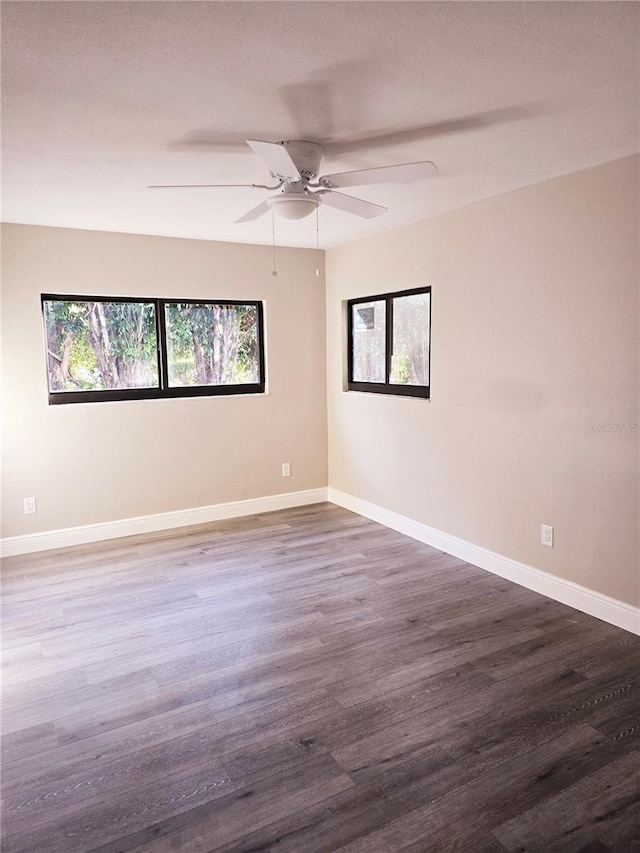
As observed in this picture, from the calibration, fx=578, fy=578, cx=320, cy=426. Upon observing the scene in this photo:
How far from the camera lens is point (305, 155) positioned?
8.37 ft

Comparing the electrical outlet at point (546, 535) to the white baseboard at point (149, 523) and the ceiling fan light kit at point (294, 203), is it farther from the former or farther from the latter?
the white baseboard at point (149, 523)

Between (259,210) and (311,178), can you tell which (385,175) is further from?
(259,210)

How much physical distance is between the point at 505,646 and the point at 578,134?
2381mm

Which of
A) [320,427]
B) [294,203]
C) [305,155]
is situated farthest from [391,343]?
[305,155]

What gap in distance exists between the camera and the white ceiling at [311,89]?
1.61 metres

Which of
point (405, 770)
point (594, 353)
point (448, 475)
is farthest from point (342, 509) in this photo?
point (405, 770)

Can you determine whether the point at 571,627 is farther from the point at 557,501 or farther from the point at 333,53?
the point at 333,53

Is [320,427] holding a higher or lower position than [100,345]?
lower

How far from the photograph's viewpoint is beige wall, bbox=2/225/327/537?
4.17 metres

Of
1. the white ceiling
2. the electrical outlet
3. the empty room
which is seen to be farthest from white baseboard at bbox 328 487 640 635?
the white ceiling

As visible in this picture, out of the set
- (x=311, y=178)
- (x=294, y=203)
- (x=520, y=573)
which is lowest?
(x=520, y=573)

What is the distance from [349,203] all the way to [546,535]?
2179 millimetres

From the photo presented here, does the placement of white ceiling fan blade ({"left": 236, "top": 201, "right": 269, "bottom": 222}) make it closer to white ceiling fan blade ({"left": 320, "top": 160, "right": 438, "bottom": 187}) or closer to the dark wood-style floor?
white ceiling fan blade ({"left": 320, "top": 160, "right": 438, "bottom": 187})

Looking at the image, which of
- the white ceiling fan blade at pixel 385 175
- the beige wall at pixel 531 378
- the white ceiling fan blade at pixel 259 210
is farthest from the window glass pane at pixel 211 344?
the white ceiling fan blade at pixel 385 175
